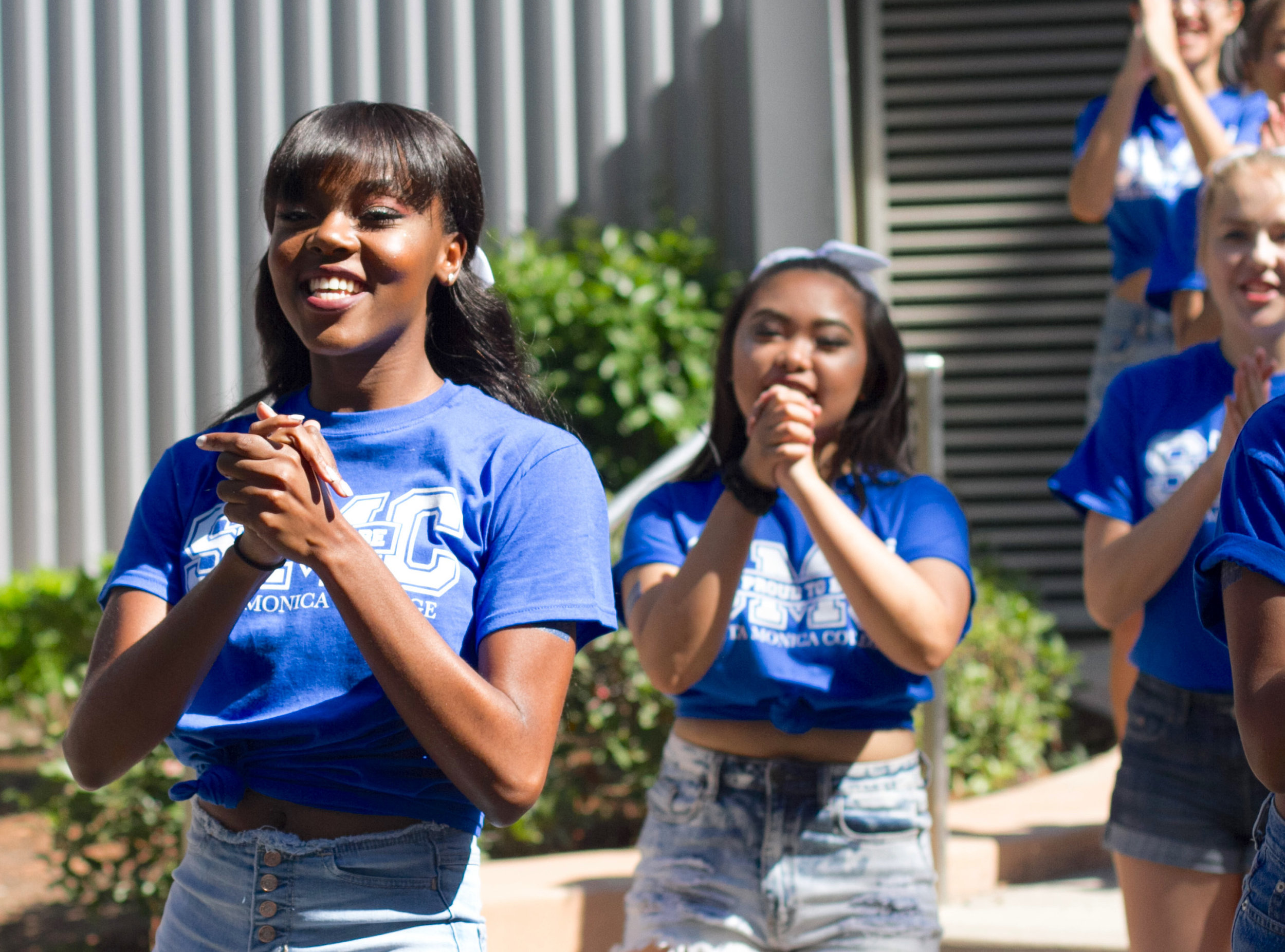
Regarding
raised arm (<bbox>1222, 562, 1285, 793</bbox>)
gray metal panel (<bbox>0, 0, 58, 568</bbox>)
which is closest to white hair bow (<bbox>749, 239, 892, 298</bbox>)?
raised arm (<bbox>1222, 562, 1285, 793</bbox>)

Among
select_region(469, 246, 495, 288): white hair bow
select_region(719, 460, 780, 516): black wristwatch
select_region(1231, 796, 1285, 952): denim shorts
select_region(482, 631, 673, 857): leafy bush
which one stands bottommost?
select_region(482, 631, 673, 857): leafy bush

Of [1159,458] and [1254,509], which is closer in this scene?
[1254,509]

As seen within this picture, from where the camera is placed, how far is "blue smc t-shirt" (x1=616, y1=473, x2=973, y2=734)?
91.2 inches

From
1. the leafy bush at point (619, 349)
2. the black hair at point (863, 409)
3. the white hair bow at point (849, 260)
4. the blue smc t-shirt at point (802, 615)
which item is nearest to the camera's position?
the blue smc t-shirt at point (802, 615)

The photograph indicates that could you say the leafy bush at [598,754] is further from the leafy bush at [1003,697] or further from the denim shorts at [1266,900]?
the denim shorts at [1266,900]

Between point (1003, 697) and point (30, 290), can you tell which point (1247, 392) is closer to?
point (1003, 697)

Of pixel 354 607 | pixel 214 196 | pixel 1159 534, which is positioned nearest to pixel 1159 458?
pixel 1159 534

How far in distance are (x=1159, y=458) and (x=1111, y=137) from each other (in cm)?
173

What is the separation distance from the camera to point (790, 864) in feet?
7.48

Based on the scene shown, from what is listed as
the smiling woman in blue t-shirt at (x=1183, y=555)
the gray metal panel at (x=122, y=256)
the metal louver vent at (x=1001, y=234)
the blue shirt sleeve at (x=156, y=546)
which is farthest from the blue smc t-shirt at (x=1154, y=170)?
the gray metal panel at (x=122, y=256)

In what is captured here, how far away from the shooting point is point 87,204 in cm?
664

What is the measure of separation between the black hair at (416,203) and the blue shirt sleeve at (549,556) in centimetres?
29

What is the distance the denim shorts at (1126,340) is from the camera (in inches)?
152

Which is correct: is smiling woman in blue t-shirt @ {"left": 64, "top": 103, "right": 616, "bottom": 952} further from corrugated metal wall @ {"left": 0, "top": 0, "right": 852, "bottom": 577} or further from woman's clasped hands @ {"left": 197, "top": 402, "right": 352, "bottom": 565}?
corrugated metal wall @ {"left": 0, "top": 0, "right": 852, "bottom": 577}
